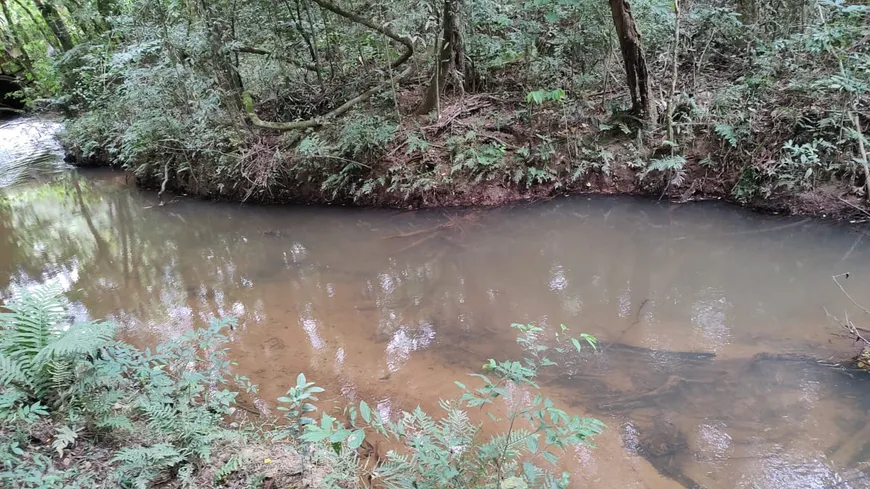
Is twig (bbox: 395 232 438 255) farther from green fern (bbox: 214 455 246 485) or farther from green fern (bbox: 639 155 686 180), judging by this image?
green fern (bbox: 214 455 246 485)

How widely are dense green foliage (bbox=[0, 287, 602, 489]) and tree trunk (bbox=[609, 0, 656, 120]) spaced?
6065 millimetres

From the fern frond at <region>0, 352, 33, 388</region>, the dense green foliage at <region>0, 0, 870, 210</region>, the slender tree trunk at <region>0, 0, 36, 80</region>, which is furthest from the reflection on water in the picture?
the fern frond at <region>0, 352, 33, 388</region>

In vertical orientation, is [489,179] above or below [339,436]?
above

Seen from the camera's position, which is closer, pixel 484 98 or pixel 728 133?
pixel 728 133

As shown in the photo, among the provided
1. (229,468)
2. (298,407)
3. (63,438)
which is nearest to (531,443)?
(298,407)

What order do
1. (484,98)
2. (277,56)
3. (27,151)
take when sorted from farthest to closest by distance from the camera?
(27,151), (277,56), (484,98)

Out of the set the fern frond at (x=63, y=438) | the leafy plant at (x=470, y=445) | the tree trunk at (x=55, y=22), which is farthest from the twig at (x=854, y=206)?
the tree trunk at (x=55, y=22)

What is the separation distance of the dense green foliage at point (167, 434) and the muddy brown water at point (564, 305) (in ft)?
3.32

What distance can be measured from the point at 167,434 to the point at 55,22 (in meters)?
16.8

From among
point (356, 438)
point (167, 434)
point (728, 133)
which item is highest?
point (728, 133)

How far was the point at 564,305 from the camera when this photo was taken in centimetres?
498

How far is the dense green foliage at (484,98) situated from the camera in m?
6.71

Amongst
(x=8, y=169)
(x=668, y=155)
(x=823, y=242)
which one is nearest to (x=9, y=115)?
(x=8, y=169)

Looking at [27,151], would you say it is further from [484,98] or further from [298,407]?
[298,407]
